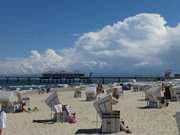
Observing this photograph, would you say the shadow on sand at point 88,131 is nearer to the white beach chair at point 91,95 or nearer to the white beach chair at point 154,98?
the white beach chair at point 154,98

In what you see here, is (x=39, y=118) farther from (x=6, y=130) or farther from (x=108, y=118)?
(x=108, y=118)

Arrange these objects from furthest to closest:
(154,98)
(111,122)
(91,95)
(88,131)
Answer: (91,95)
(154,98)
(88,131)
(111,122)

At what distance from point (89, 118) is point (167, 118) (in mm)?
3073

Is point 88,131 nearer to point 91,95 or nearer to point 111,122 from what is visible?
point 111,122

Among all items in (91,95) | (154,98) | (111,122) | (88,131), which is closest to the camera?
(111,122)

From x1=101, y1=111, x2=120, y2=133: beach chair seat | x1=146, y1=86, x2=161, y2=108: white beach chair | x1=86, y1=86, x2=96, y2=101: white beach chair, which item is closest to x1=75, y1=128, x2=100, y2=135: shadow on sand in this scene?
x1=101, y1=111, x2=120, y2=133: beach chair seat

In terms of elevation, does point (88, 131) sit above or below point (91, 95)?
below

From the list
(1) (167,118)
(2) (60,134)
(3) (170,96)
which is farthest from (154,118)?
(3) (170,96)

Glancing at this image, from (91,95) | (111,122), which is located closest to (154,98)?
(91,95)

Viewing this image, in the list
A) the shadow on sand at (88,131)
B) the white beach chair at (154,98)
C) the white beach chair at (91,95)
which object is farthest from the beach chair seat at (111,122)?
the white beach chair at (91,95)

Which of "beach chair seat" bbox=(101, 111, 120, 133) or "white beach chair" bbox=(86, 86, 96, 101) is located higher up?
"white beach chair" bbox=(86, 86, 96, 101)

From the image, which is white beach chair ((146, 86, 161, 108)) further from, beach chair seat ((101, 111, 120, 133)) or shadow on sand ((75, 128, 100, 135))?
beach chair seat ((101, 111, 120, 133))

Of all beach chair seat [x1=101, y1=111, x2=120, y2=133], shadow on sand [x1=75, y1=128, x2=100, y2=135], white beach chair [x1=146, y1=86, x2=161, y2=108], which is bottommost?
shadow on sand [x1=75, y1=128, x2=100, y2=135]

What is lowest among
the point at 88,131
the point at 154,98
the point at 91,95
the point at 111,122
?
the point at 88,131
